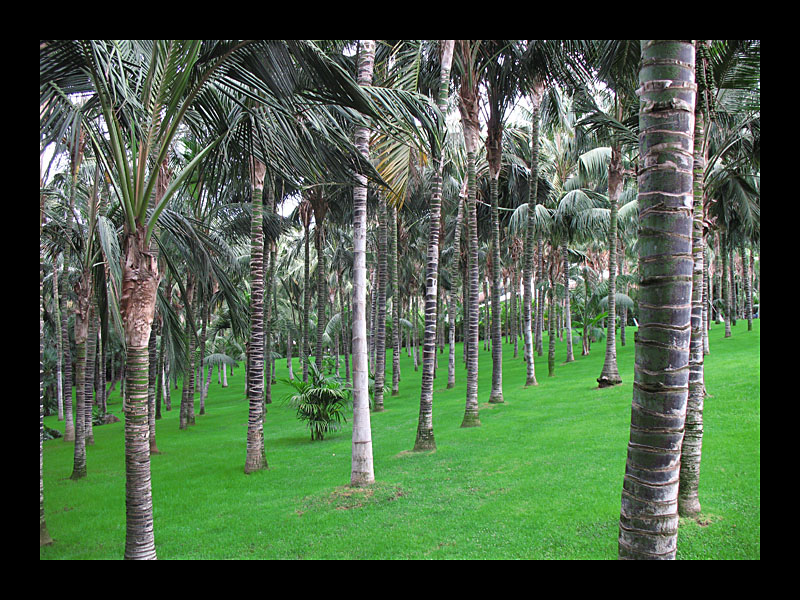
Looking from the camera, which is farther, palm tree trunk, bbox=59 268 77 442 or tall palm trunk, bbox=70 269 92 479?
palm tree trunk, bbox=59 268 77 442

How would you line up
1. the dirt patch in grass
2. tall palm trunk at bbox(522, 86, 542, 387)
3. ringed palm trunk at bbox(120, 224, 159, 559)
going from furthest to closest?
1. tall palm trunk at bbox(522, 86, 542, 387)
2. the dirt patch in grass
3. ringed palm trunk at bbox(120, 224, 159, 559)

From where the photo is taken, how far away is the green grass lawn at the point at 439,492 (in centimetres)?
616

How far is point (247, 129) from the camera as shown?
566 cm

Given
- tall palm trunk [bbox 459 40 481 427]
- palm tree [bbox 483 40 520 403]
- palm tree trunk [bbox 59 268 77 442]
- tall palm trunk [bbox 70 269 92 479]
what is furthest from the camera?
tall palm trunk [bbox 459 40 481 427]

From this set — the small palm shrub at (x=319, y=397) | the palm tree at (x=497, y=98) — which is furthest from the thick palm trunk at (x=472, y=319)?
the small palm shrub at (x=319, y=397)

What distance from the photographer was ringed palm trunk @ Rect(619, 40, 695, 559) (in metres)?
3.08

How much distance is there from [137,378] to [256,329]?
218 inches

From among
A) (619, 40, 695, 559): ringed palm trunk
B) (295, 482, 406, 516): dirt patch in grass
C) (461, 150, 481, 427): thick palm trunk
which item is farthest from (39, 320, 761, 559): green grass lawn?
(619, 40, 695, 559): ringed palm trunk

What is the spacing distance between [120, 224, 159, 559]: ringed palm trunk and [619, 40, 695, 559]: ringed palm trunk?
410cm

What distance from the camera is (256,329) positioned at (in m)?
10.7

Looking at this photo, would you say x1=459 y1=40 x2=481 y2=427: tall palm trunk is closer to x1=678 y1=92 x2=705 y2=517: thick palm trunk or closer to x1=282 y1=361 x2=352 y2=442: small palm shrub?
x1=282 y1=361 x2=352 y2=442: small palm shrub

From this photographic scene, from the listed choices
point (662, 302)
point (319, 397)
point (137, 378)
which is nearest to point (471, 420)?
point (319, 397)
